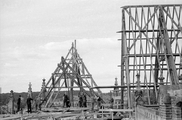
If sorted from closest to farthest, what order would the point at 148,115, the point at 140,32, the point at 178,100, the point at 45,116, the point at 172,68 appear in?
the point at 178,100 < the point at 148,115 < the point at 45,116 < the point at 172,68 < the point at 140,32

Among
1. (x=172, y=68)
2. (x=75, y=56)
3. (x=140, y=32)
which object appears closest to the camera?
(x=172, y=68)

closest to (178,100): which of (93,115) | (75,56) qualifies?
(93,115)

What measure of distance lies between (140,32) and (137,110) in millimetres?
12915

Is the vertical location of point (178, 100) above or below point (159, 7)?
below

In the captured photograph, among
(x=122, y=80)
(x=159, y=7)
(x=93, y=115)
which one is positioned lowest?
(x=93, y=115)

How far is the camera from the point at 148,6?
1329 inches

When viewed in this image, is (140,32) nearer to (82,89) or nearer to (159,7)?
(159,7)

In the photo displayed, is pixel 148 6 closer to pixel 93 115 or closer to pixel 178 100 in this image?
pixel 93 115

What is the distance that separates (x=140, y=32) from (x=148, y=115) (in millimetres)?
17903

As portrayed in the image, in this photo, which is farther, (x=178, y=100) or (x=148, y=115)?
(x=148, y=115)

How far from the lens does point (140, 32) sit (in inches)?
1324

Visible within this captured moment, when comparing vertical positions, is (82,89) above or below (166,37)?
below

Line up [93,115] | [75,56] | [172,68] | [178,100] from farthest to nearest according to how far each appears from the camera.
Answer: [75,56], [172,68], [93,115], [178,100]

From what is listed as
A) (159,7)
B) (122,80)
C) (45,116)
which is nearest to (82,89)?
(122,80)
